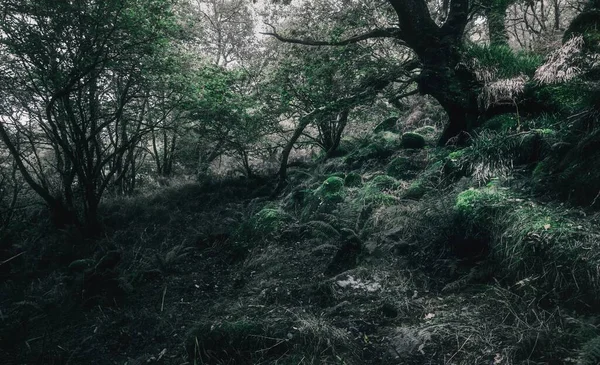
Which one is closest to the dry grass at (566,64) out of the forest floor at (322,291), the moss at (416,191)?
the forest floor at (322,291)

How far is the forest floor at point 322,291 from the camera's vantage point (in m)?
2.82

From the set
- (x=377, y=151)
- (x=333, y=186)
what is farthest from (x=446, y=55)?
(x=333, y=186)

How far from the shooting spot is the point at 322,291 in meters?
4.05

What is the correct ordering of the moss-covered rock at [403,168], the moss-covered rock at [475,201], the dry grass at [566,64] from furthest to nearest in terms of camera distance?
the moss-covered rock at [403,168], the dry grass at [566,64], the moss-covered rock at [475,201]

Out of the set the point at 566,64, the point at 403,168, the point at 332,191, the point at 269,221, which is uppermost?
the point at 566,64

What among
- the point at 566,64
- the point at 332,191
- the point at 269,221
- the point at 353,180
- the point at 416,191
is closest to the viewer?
the point at 566,64

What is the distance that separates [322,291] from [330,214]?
2.06m

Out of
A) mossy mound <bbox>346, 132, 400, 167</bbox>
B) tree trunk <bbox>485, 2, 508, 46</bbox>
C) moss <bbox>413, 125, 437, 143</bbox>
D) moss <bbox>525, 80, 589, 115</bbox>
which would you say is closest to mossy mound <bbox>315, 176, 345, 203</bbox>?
mossy mound <bbox>346, 132, 400, 167</bbox>

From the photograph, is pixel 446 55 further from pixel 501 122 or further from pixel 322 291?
pixel 322 291

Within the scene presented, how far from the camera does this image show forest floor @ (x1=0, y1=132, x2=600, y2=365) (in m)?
2.82

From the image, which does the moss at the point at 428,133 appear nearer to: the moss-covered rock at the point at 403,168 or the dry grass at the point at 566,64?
the moss-covered rock at the point at 403,168

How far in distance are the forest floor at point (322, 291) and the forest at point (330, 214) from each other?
0.02 meters

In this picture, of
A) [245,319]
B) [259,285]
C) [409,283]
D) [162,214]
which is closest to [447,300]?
[409,283]

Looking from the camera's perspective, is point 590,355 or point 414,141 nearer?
point 590,355
